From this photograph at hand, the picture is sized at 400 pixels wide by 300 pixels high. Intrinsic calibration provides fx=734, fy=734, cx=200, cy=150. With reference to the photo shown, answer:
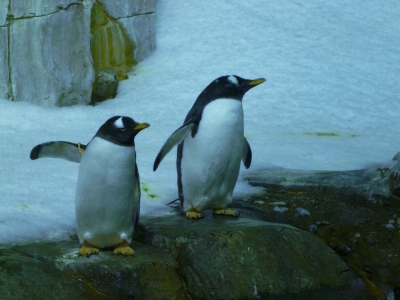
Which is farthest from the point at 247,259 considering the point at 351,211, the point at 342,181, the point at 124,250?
the point at 342,181

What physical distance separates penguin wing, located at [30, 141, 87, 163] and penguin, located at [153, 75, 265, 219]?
0.43m

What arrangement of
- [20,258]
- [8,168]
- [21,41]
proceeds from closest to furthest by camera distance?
[20,258]
[8,168]
[21,41]

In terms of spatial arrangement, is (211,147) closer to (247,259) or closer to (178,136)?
(178,136)

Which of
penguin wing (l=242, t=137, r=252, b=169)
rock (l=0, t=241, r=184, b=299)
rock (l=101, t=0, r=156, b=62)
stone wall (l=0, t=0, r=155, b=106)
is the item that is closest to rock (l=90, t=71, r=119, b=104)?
stone wall (l=0, t=0, r=155, b=106)

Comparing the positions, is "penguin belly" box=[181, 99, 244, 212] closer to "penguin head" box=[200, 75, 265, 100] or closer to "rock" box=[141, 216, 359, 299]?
"penguin head" box=[200, 75, 265, 100]

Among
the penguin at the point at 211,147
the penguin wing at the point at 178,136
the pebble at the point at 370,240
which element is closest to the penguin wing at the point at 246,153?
the penguin at the point at 211,147

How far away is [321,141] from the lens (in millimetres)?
5719

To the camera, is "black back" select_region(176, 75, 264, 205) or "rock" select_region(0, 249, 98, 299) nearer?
"rock" select_region(0, 249, 98, 299)

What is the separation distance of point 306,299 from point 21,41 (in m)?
4.00

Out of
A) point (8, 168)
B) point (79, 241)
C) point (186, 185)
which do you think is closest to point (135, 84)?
point (8, 168)

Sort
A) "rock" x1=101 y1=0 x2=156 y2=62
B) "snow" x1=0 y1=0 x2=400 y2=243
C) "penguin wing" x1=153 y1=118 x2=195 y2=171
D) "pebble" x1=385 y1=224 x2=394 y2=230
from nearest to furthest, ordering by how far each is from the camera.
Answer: "penguin wing" x1=153 y1=118 x2=195 y2=171 → "pebble" x1=385 y1=224 x2=394 y2=230 → "snow" x1=0 y1=0 x2=400 y2=243 → "rock" x1=101 y1=0 x2=156 y2=62

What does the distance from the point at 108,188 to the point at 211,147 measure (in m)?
0.71

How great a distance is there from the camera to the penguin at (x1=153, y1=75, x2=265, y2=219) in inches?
137

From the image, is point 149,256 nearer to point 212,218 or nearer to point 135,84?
point 212,218
